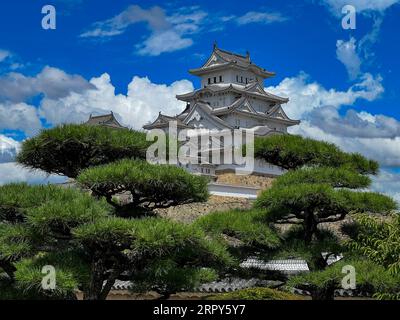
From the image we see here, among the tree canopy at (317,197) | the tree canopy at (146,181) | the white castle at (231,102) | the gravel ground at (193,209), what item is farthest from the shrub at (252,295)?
the white castle at (231,102)

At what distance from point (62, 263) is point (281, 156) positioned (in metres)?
3.88

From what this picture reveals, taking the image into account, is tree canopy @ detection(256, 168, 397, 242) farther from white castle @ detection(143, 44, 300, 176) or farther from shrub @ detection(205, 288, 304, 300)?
white castle @ detection(143, 44, 300, 176)

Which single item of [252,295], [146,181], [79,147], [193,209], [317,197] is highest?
[79,147]

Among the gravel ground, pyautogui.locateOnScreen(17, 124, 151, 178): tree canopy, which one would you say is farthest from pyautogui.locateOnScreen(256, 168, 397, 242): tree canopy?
A: the gravel ground

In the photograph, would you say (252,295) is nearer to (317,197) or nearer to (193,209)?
(317,197)

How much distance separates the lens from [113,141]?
7.15m

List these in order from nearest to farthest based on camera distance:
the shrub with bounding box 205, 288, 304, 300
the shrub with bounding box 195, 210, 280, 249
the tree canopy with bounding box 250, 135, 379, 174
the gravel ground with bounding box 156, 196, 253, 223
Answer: the shrub with bounding box 205, 288, 304, 300
the shrub with bounding box 195, 210, 280, 249
the tree canopy with bounding box 250, 135, 379, 174
the gravel ground with bounding box 156, 196, 253, 223

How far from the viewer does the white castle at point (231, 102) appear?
29625 millimetres

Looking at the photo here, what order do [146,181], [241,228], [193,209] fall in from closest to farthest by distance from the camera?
[146,181] → [241,228] → [193,209]

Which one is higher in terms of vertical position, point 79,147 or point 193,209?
point 79,147

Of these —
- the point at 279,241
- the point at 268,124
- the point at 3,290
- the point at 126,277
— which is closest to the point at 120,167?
the point at 126,277

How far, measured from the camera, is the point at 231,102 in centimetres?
3139

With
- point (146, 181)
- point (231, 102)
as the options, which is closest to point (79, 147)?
point (146, 181)

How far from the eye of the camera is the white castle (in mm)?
29625
